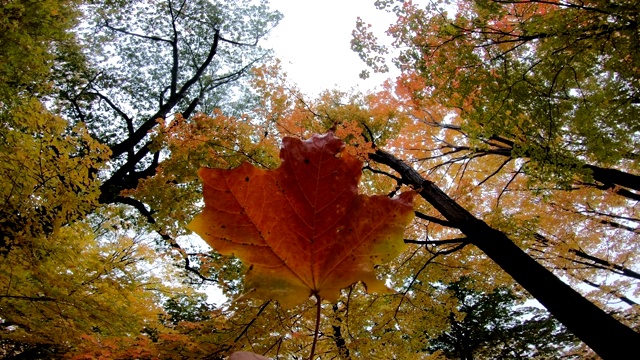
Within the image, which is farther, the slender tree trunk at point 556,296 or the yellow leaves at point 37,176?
the yellow leaves at point 37,176

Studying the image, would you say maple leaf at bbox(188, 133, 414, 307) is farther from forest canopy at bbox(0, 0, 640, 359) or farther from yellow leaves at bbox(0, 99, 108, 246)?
yellow leaves at bbox(0, 99, 108, 246)

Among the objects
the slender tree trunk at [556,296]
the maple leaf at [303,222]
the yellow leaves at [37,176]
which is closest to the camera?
the maple leaf at [303,222]

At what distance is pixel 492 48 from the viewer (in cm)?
390

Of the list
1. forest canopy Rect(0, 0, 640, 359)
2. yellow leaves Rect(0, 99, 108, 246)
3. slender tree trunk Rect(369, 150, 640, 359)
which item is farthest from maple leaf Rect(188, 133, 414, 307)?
yellow leaves Rect(0, 99, 108, 246)

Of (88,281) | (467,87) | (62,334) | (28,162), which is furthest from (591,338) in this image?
(28,162)

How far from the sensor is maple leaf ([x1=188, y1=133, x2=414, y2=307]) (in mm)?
687

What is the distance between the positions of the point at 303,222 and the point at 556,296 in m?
2.77

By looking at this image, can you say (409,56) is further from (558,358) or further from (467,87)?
(558,358)

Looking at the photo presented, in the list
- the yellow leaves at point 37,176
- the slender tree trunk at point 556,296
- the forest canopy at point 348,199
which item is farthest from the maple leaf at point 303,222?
the yellow leaves at point 37,176

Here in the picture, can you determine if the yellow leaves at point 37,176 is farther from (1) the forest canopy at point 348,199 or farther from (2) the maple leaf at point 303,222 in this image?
(2) the maple leaf at point 303,222

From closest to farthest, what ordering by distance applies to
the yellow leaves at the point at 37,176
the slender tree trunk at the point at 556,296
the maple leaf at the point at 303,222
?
the maple leaf at the point at 303,222
the slender tree trunk at the point at 556,296
the yellow leaves at the point at 37,176

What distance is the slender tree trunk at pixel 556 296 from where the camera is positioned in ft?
7.36

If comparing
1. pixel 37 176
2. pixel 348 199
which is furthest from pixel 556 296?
pixel 37 176

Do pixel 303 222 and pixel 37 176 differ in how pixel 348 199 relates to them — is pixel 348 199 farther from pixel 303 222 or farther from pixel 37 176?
→ pixel 37 176
